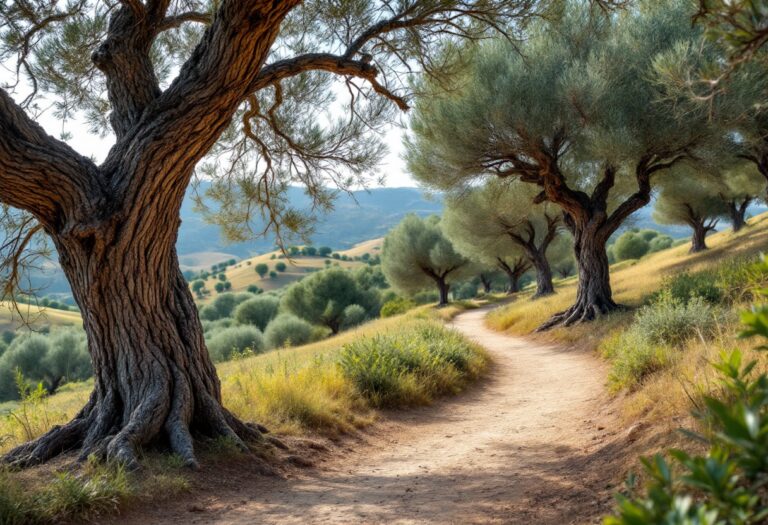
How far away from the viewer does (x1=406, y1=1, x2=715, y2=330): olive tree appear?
12.1 meters

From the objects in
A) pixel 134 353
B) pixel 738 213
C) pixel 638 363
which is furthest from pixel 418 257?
pixel 134 353

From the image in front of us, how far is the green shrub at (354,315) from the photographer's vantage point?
144ft

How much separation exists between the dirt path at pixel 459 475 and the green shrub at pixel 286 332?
101 feet

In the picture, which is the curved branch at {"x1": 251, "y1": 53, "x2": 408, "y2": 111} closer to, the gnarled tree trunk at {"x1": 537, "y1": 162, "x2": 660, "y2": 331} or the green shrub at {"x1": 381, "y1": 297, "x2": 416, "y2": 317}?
the gnarled tree trunk at {"x1": 537, "y1": 162, "x2": 660, "y2": 331}

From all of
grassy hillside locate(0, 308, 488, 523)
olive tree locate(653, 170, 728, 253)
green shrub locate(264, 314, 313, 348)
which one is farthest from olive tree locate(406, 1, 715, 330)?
green shrub locate(264, 314, 313, 348)

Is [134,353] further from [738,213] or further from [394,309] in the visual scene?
[738,213]

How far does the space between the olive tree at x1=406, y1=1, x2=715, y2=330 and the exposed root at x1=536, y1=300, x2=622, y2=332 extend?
0.03 m

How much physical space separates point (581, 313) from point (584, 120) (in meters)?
4.99

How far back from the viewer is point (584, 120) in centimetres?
1291

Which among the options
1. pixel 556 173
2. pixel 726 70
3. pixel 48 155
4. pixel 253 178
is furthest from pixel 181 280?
pixel 556 173

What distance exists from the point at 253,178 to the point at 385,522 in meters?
6.32

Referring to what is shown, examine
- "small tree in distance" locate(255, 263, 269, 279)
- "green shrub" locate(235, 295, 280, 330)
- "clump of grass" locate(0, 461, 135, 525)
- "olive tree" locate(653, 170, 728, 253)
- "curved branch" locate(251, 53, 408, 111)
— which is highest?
"small tree in distance" locate(255, 263, 269, 279)

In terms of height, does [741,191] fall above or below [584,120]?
below

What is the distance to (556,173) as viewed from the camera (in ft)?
46.3
